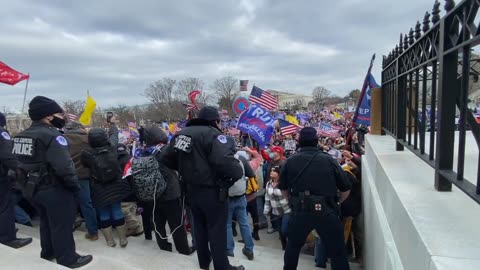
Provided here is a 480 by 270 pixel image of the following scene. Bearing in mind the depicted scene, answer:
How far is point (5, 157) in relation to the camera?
3914 millimetres

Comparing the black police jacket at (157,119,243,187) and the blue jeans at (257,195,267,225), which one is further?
the blue jeans at (257,195,267,225)

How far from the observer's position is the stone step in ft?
11.7

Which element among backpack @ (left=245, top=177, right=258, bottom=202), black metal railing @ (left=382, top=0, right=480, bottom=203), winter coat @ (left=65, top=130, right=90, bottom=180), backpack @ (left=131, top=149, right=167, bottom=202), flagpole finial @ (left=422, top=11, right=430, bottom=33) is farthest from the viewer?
backpack @ (left=245, top=177, right=258, bottom=202)

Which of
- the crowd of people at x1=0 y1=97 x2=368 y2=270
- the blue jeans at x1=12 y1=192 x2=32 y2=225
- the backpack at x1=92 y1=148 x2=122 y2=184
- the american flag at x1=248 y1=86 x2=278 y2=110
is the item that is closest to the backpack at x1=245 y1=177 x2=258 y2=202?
the crowd of people at x1=0 y1=97 x2=368 y2=270

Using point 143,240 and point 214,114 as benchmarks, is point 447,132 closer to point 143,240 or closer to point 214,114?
point 214,114

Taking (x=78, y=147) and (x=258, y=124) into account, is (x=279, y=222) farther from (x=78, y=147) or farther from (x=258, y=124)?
(x=78, y=147)

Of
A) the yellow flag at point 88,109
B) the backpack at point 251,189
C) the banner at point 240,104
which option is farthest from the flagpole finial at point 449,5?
the banner at point 240,104

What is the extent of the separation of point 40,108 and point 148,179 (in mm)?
1455

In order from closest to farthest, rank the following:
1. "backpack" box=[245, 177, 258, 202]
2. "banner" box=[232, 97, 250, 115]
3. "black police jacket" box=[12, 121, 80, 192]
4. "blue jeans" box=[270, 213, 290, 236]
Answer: "black police jacket" box=[12, 121, 80, 192]
"blue jeans" box=[270, 213, 290, 236]
"backpack" box=[245, 177, 258, 202]
"banner" box=[232, 97, 250, 115]

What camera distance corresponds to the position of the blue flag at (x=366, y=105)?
5516mm

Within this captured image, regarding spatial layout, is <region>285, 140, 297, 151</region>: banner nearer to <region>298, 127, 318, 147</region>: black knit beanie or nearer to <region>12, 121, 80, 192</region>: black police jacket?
<region>298, 127, 318, 147</region>: black knit beanie

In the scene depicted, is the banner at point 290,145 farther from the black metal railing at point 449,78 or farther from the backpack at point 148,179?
the black metal railing at point 449,78

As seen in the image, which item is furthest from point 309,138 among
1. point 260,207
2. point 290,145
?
point 290,145

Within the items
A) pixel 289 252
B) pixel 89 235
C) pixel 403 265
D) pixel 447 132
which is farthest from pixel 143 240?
pixel 447 132
